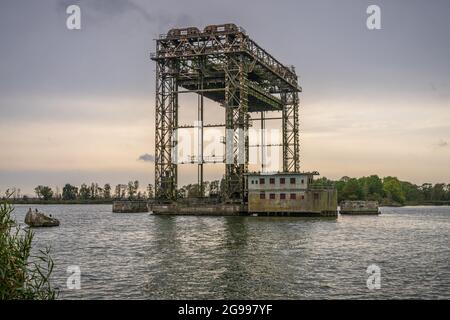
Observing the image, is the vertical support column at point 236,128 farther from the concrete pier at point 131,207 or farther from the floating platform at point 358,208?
the concrete pier at point 131,207

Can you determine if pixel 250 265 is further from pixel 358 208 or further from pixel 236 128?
pixel 358 208

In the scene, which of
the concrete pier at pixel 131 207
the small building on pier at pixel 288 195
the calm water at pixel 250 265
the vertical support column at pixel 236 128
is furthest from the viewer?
the concrete pier at pixel 131 207

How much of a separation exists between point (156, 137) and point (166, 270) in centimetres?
6344

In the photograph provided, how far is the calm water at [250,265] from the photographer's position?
2405 cm

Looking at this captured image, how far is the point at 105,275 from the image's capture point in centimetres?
2883


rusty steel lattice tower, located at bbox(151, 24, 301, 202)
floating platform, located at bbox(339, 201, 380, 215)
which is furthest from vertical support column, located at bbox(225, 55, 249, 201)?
floating platform, located at bbox(339, 201, 380, 215)

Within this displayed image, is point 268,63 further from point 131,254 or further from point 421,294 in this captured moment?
point 421,294

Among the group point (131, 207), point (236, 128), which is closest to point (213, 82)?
point (236, 128)

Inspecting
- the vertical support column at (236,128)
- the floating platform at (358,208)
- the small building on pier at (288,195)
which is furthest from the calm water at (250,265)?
the floating platform at (358,208)

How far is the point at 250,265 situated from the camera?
31703 mm
